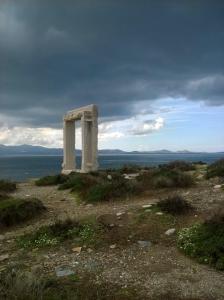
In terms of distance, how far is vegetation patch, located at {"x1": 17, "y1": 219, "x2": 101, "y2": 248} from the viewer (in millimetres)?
9195

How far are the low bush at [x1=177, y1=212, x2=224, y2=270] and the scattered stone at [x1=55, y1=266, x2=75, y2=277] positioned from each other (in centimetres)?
224

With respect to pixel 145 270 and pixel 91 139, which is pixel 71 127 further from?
pixel 145 270

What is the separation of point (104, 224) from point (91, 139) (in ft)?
57.8

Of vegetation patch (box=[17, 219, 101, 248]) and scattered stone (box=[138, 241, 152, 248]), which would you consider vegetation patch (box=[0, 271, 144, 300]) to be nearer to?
scattered stone (box=[138, 241, 152, 248])

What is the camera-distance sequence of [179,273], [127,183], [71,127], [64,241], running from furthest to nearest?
[71,127]
[127,183]
[64,241]
[179,273]

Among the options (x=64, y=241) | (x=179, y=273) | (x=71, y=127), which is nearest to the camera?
(x=179, y=273)

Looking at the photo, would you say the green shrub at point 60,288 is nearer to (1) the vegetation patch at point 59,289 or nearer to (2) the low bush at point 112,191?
(1) the vegetation patch at point 59,289

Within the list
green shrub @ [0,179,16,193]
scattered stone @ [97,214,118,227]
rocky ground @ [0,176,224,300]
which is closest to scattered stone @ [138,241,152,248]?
rocky ground @ [0,176,224,300]

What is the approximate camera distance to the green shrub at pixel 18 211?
37.6ft

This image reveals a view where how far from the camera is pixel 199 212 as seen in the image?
10320mm

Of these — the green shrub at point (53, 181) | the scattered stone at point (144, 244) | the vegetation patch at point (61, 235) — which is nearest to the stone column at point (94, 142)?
the green shrub at point (53, 181)

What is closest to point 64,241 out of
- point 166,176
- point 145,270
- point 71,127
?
point 145,270

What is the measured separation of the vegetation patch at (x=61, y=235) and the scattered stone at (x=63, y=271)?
53.7 inches

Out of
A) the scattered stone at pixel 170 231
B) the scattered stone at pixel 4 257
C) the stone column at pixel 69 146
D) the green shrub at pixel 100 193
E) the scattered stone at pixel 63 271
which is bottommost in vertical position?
the scattered stone at pixel 4 257
